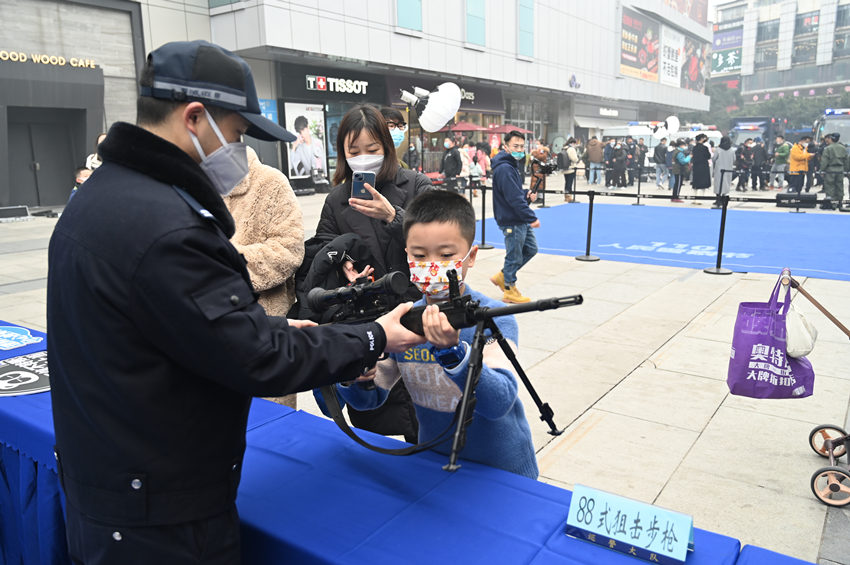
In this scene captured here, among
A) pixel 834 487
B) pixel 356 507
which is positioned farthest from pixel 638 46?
pixel 356 507

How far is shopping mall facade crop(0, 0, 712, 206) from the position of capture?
690 inches

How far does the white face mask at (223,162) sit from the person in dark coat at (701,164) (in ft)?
62.3

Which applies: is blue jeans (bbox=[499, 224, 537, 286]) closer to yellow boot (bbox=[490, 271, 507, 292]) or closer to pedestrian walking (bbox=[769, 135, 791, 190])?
yellow boot (bbox=[490, 271, 507, 292])

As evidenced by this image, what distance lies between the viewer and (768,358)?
331cm

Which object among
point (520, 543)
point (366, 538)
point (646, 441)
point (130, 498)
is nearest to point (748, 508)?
point (646, 441)

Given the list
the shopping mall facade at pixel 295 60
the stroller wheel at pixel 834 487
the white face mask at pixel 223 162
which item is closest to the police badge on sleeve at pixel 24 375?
the white face mask at pixel 223 162

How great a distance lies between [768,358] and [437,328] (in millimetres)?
2554

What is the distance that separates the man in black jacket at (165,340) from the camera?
4.20 feet

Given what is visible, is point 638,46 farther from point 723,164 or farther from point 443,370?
point 443,370

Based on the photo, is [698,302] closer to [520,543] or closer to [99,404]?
[520,543]

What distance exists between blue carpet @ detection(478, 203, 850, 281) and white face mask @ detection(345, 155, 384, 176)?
8.09m

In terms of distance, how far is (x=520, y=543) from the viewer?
1549 millimetres

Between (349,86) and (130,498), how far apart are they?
26001 millimetres

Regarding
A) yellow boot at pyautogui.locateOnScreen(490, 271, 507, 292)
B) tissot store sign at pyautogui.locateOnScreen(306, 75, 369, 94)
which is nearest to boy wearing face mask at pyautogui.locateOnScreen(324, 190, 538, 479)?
yellow boot at pyautogui.locateOnScreen(490, 271, 507, 292)
